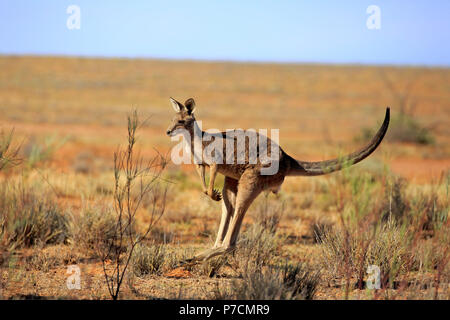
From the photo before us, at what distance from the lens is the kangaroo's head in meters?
5.54

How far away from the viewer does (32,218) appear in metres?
7.40

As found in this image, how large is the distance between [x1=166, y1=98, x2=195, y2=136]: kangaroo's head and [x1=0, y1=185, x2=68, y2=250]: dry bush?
2.92m

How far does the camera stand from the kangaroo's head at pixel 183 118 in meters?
5.54

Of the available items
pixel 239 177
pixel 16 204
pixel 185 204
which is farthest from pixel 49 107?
pixel 239 177

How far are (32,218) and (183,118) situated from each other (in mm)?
3423

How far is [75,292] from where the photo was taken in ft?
16.9

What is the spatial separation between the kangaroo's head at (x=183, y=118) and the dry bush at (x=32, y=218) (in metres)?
2.92

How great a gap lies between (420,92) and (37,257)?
57.2m

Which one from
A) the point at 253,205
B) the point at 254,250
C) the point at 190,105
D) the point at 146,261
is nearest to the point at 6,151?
the point at 146,261

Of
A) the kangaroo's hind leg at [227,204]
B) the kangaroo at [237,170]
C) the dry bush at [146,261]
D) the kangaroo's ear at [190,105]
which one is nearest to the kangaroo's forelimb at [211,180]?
the kangaroo at [237,170]

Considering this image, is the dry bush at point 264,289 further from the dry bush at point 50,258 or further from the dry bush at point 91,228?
the dry bush at point 91,228
